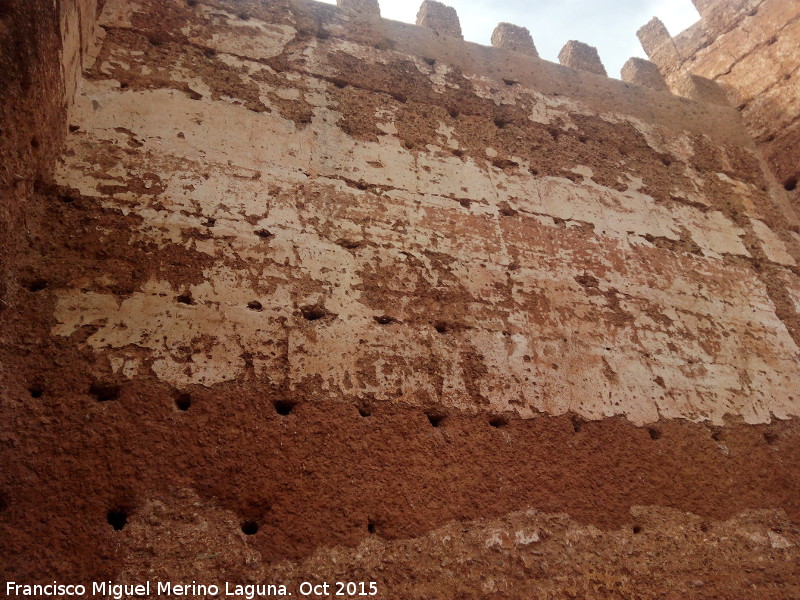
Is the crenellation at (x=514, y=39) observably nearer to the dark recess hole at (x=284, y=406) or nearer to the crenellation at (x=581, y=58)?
the crenellation at (x=581, y=58)

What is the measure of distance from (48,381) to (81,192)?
3.21ft

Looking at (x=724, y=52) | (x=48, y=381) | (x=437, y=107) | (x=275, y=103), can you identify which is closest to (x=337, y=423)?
(x=48, y=381)

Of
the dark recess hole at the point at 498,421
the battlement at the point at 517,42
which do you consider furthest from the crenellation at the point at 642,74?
the dark recess hole at the point at 498,421

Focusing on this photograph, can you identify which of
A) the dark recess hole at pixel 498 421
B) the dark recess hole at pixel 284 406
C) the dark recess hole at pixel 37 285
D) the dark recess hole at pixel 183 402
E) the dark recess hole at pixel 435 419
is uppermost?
the dark recess hole at pixel 37 285

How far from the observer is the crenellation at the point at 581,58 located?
4812mm

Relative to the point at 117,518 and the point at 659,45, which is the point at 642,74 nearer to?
the point at 659,45

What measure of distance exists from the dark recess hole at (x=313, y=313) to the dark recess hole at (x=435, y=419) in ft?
2.41

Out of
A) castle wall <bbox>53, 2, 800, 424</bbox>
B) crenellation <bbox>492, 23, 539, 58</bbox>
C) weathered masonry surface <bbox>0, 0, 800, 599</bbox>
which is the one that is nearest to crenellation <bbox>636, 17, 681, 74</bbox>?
crenellation <bbox>492, 23, 539, 58</bbox>

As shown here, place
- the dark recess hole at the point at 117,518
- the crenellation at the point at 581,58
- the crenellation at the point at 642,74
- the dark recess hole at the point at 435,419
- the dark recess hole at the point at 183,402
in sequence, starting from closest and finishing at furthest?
1. the dark recess hole at the point at 117,518
2. the dark recess hole at the point at 183,402
3. the dark recess hole at the point at 435,419
4. the crenellation at the point at 581,58
5. the crenellation at the point at 642,74

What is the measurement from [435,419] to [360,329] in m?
0.59

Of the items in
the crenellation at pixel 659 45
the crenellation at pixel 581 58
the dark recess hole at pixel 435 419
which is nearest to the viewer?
the dark recess hole at pixel 435 419

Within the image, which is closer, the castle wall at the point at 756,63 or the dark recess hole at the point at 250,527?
the dark recess hole at the point at 250,527

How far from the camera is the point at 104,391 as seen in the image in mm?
2086

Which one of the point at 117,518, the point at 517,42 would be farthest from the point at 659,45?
the point at 117,518
